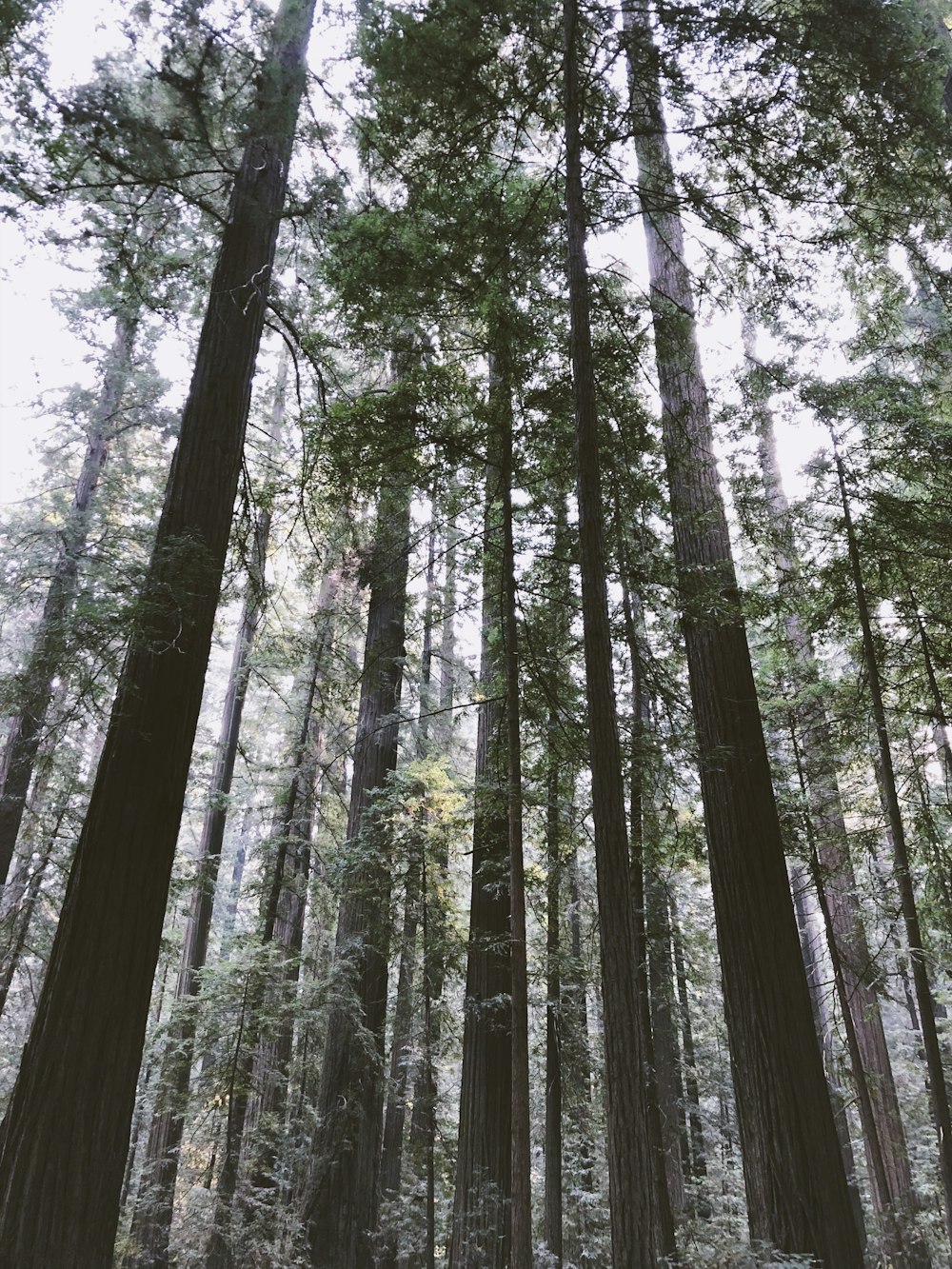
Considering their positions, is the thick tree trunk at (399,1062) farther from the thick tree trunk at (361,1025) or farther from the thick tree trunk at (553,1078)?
the thick tree trunk at (553,1078)

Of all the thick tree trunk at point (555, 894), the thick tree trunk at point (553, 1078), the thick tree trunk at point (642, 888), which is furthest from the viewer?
the thick tree trunk at point (553, 1078)

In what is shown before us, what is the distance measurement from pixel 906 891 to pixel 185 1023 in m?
7.31

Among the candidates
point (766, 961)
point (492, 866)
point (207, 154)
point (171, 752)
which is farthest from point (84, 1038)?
point (207, 154)

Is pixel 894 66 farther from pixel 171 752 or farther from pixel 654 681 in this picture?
pixel 171 752

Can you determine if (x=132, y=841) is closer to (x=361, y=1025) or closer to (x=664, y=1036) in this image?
(x=361, y=1025)

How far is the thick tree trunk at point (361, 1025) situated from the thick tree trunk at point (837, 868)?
13.1 ft

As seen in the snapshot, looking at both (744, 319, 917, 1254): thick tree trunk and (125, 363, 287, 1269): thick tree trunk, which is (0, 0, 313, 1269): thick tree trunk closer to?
(125, 363, 287, 1269): thick tree trunk

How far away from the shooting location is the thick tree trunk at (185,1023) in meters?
7.49

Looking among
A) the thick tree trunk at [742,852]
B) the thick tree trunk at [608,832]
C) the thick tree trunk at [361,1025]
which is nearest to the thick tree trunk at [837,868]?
the thick tree trunk at [742,852]

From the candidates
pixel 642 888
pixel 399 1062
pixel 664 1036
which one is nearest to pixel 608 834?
pixel 642 888

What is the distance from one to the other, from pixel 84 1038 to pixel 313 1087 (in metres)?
8.24

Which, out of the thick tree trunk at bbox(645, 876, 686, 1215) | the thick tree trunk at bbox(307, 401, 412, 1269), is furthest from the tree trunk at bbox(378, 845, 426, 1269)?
the thick tree trunk at bbox(645, 876, 686, 1215)

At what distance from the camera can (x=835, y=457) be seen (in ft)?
24.1

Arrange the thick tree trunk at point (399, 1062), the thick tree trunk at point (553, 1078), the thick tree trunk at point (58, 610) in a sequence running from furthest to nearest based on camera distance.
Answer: the thick tree trunk at point (399, 1062) < the thick tree trunk at point (553, 1078) < the thick tree trunk at point (58, 610)
